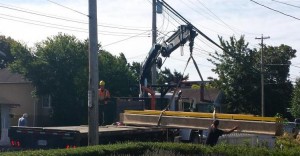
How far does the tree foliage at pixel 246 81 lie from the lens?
54.8 m

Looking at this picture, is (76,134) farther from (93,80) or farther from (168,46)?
(168,46)

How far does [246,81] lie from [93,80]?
135 ft

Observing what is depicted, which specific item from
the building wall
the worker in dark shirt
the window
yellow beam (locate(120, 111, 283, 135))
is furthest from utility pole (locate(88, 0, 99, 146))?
the building wall

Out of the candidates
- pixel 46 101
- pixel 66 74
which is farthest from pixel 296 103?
pixel 46 101

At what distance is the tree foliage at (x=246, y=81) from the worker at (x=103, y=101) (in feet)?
103

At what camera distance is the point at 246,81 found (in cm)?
5553

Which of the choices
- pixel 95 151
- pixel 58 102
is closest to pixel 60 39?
pixel 58 102

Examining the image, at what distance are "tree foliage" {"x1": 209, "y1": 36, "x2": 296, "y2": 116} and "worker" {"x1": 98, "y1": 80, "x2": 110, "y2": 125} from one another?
31322mm

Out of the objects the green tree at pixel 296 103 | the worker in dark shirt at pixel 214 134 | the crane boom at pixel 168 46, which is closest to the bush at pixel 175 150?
the worker in dark shirt at pixel 214 134

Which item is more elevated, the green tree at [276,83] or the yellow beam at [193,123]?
the green tree at [276,83]

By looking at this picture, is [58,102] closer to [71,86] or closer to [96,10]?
[71,86]

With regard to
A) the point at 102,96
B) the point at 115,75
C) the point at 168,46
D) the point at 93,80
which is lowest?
the point at 102,96

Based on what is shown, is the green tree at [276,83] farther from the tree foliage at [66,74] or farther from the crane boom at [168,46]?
the crane boom at [168,46]

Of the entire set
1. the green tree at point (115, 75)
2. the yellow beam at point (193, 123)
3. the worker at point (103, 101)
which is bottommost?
the yellow beam at point (193, 123)
